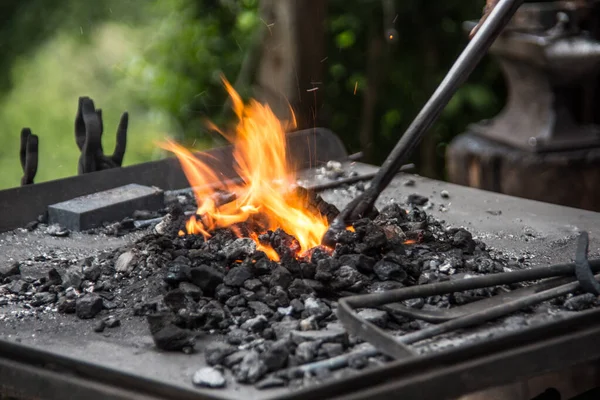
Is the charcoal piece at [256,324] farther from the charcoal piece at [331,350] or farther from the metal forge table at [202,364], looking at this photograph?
the charcoal piece at [331,350]

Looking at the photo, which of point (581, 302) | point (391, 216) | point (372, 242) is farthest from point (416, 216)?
point (581, 302)

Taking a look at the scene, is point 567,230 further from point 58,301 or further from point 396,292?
point 58,301

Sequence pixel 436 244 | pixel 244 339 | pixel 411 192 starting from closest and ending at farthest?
pixel 244 339
pixel 436 244
pixel 411 192

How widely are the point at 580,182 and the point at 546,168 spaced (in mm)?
210

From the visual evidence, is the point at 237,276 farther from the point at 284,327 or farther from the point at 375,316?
the point at 375,316

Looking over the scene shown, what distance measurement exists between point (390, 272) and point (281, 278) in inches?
12.2

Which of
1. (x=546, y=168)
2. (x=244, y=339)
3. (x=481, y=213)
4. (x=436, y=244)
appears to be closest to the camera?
(x=244, y=339)

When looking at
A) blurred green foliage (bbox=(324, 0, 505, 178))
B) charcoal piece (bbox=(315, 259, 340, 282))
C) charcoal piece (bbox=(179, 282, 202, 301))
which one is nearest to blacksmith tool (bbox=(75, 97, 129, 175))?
charcoal piece (bbox=(179, 282, 202, 301))

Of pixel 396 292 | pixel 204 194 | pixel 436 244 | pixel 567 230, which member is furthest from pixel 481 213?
pixel 396 292

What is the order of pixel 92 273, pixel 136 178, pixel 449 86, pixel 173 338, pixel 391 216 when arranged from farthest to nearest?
pixel 136 178 < pixel 391 216 < pixel 449 86 < pixel 92 273 < pixel 173 338

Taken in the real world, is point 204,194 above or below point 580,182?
above

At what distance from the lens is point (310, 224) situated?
2949mm

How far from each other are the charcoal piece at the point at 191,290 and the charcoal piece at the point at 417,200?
129 centimetres

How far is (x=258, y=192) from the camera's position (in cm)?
313
